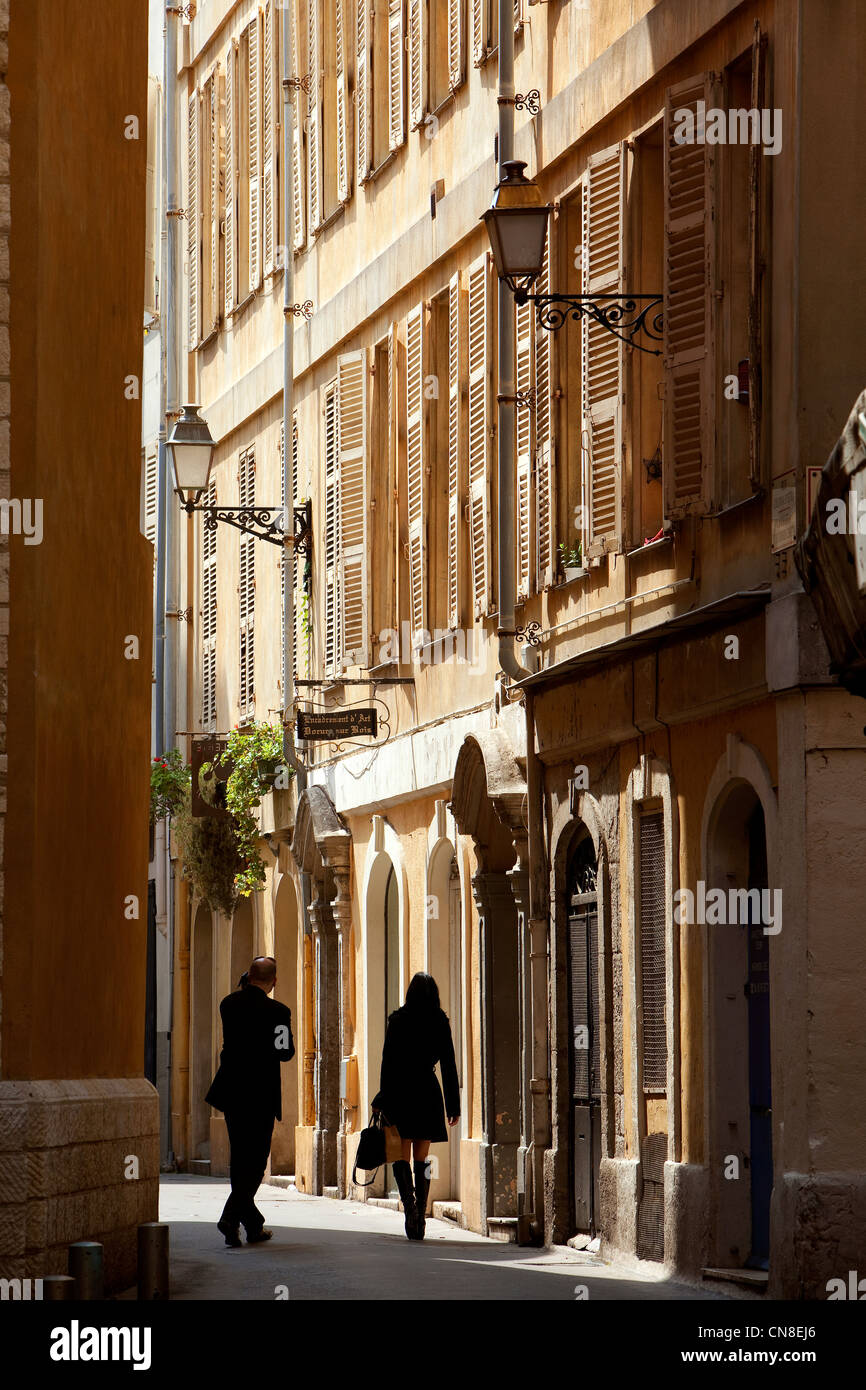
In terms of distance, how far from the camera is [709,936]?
16094 millimetres

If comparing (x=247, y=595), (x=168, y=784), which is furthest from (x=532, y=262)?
(x=168, y=784)

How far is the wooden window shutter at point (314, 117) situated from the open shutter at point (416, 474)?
356cm

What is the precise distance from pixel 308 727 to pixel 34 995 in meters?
10.3

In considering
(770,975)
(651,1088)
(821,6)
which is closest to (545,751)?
(651,1088)

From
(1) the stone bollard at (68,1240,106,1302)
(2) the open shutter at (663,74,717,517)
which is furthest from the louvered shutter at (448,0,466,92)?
(1) the stone bollard at (68,1240,106,1302)

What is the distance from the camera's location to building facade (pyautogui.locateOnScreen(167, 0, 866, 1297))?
15.0 meters

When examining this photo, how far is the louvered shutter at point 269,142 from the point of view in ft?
93.0

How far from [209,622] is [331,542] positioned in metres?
6.24

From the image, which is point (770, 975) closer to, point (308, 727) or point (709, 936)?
point (709, 936)

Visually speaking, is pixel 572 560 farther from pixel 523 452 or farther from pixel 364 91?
pixel 364 91

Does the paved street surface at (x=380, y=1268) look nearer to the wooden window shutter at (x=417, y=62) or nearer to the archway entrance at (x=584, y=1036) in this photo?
the archway entrance at (x=584, y=1036)

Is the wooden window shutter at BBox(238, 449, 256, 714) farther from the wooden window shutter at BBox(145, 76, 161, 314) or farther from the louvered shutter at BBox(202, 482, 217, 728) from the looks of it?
the wooden window shutter at BBox(145, 76, 161, 314)

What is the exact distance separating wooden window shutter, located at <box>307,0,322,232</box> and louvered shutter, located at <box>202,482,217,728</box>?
5386 mm

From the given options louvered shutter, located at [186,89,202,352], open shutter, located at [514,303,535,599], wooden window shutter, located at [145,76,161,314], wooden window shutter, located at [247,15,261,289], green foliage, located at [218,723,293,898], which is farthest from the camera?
wooden window shutter, located at [145,76,161,314]
